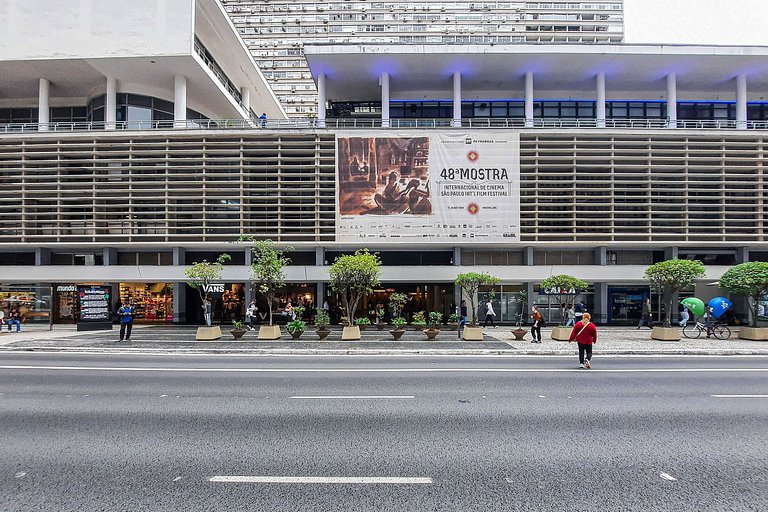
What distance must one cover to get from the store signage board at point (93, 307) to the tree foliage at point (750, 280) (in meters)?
33.3

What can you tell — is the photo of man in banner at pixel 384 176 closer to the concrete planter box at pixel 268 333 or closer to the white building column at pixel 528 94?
the white building column at pixel 528 94

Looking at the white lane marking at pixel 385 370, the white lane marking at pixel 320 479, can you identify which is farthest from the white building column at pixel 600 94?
the white lane marking at pixel 320 479

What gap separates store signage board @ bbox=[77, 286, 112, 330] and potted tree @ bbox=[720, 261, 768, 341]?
109ft

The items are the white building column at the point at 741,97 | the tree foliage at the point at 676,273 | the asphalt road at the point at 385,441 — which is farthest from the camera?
the white building column at the point at 741,97

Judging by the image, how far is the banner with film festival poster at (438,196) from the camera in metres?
26.0

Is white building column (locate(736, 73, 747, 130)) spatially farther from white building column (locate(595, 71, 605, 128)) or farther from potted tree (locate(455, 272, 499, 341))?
potted tree (locate(455, 272, 499, 341))

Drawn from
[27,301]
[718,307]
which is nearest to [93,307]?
[27,301]

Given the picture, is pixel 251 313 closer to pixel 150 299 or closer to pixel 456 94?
pixel 150 299

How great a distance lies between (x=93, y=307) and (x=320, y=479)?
78.6 feet

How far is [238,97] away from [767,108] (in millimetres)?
45342

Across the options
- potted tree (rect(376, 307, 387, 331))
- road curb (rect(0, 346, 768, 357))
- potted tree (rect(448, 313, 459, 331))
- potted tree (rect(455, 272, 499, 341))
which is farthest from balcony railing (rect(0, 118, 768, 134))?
road curb (rect(0, 346, 768, 357))

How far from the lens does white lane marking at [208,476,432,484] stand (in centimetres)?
486

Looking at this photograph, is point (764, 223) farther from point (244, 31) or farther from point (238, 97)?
point (244, 31)

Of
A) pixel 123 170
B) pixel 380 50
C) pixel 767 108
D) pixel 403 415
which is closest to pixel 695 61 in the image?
pixel 767 108
